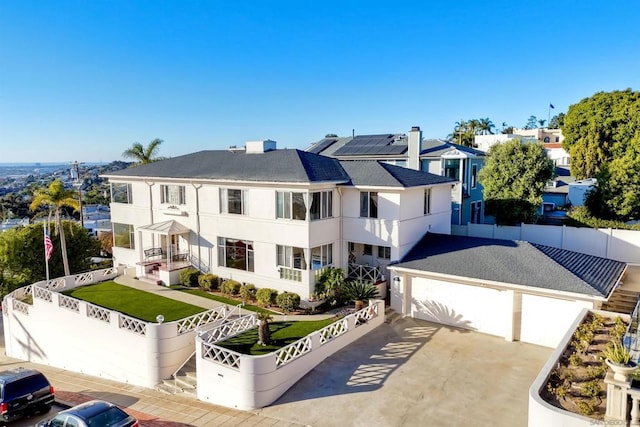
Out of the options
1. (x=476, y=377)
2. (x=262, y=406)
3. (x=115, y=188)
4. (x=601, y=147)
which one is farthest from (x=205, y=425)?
(x=601, y=147)

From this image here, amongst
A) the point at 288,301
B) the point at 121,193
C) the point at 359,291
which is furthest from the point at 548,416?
the point at 121,193

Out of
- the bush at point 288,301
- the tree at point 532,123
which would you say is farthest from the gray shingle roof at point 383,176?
the tree at point 532,123

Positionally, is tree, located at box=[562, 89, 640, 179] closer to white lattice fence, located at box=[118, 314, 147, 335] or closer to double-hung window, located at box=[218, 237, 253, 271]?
double-hung window, located at box=[218, 237, 253, 271]

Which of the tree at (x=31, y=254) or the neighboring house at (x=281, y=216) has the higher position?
the neighboring house at (x=281, y=216)

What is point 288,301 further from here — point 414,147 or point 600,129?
point 600,129

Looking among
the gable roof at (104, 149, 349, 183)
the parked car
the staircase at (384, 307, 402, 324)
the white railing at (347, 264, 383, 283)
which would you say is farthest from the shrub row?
the parked car

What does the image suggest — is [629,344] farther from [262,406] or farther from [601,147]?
[601,147]

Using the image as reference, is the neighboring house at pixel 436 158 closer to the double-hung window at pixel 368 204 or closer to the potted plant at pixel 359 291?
the double-hung window at pixel 368 204
